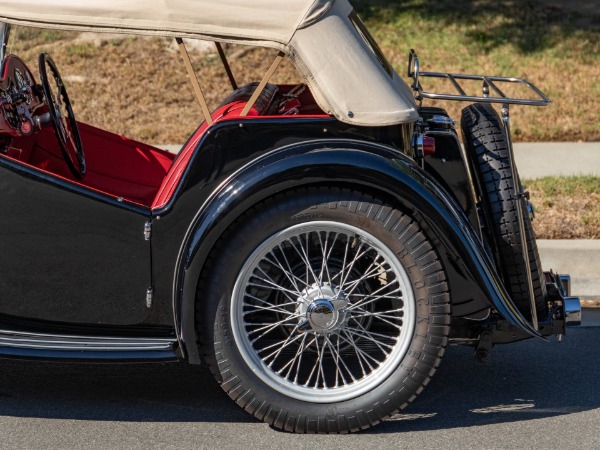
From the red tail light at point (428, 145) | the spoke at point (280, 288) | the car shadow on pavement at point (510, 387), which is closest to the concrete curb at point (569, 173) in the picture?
the car shadow on pavement at point (510, 387)

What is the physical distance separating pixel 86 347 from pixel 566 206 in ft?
12.0

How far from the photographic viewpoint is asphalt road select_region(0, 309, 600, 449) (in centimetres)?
391

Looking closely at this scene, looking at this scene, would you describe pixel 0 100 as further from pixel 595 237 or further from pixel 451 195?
pixel 595 237

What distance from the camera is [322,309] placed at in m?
3.92

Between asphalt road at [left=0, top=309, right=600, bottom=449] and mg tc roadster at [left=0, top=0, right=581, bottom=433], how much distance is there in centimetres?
Answer: 18

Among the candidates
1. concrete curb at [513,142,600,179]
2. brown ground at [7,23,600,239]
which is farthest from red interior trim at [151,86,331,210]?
brown ground at [7,23,600,239]

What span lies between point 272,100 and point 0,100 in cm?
114

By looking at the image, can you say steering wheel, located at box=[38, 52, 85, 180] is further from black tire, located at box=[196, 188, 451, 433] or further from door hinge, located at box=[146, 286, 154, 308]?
black tire, located at box=[196, 188, 451, 433]

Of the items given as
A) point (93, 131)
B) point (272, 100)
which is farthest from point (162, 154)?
point (272, 100)

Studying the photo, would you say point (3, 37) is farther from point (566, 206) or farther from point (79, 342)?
point (566, 206)

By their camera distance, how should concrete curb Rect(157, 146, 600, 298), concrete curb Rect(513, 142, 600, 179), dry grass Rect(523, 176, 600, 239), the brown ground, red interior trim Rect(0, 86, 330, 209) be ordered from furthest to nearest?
the brown ground < concrete curb Rect(513, 142, 600, 179) < dry grass Rect(523, 176, 600, 239) < concrete curb Rect(157, 146, 600, 298) < red interior trim Rect(0, 86, 330, 209)

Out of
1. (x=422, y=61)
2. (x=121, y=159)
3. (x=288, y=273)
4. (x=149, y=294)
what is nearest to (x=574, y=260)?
(x=288, y=273)

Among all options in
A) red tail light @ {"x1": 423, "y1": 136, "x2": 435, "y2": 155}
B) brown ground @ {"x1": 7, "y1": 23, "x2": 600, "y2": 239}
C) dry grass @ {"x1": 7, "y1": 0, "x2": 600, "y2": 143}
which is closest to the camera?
red tail light @ {"x1": 423, "y1": 136, "x2": 435, "y2": 155}

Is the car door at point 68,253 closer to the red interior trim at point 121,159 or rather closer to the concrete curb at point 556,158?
the red interior trim at point 121,159
